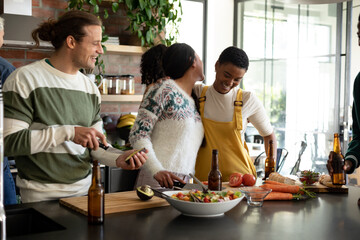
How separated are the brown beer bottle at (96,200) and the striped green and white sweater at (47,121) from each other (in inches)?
12.4

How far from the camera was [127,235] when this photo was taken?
151 centimetres

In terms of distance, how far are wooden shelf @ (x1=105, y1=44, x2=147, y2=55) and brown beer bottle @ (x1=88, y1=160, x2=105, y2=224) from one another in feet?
9.53

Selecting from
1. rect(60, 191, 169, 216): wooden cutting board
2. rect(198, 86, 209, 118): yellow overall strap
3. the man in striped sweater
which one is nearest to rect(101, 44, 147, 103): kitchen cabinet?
rect(198, 86, 209, 118): yellow overall strap

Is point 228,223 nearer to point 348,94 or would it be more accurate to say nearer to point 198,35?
point 348,94

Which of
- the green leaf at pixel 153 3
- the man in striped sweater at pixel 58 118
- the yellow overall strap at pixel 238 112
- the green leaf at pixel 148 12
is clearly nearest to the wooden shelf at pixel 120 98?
the green leaf at pixel 148 12

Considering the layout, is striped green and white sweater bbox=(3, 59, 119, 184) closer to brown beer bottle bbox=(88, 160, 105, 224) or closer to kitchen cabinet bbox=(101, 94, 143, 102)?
brown beer bottle bbox=(88, 160, 105, 224)

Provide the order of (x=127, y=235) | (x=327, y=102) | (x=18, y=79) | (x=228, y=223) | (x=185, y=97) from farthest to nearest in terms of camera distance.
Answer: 1. (x=327, y=102)
2. (x=185, y=97)
3. (x=18, y=79)
4. (x=228, y=223)
5. (x=127, y=235)

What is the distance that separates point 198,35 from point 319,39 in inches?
57.0

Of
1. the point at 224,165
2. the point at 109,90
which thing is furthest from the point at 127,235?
the point at 109,90

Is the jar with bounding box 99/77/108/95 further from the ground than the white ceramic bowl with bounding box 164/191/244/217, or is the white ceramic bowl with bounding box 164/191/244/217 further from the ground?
the jar with bounding box 99/77/108/95

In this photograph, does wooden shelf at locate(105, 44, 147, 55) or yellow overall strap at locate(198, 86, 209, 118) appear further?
wooden shelf at locate(105, 44, 147, 55)

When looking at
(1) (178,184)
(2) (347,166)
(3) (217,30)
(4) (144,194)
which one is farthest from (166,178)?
(3) (217,30)

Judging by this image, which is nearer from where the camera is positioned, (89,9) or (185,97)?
(185,97)

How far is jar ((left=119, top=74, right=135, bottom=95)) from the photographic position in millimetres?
4543
